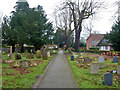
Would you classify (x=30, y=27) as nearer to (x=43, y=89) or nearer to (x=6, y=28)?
(x=6, y=28)

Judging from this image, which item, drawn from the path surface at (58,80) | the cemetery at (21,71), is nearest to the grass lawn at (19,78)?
the cemetery at (21,71)

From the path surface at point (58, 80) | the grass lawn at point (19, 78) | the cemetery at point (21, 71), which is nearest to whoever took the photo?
the grass lawn at point (19, 78)

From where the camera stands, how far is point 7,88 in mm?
5840

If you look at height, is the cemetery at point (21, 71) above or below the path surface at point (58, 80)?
above

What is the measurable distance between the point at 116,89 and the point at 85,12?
27.7m

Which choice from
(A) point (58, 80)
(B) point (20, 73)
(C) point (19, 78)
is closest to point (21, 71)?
(B) point (20, 73)

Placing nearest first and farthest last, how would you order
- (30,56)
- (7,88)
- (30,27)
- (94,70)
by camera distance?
(7,88), (94,70), (30,56), (30,27)

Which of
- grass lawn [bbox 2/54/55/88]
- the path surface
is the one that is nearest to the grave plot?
grass lawn [bbox 2/54/55/88]

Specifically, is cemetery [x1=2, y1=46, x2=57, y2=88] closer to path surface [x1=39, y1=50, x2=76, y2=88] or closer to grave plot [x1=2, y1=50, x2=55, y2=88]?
grave plot [x1=2, y1=50, x2=55, y2=88]

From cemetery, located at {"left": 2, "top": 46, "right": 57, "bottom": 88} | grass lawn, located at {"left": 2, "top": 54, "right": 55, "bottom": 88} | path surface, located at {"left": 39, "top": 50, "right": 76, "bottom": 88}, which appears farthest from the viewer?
cemetery, located at {"left": 2, "top": 46, "right": 57, "bottom": 88}

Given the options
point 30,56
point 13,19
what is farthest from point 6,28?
point 30,56

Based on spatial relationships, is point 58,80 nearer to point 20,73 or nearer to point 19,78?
point 19,78

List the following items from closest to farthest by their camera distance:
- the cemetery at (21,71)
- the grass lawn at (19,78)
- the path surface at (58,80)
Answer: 1. the grass lawn at (19,78)
2. the path surface at (58,80)
3. the cemetery at (21,71)

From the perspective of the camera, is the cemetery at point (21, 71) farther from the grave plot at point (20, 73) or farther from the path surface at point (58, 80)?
the path surface at point (58, 80)
